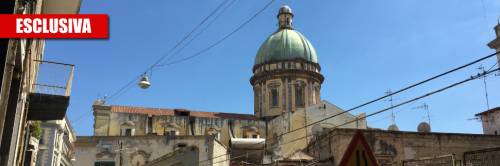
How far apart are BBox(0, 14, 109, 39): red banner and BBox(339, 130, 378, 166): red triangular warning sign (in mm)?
5549

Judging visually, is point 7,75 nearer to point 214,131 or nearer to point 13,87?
point 13,87

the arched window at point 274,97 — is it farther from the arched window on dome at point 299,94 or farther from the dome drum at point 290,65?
the dome drum at point 290,65

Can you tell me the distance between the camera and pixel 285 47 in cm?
5706

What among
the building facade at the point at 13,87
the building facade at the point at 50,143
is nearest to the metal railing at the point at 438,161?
the building facade at the point at 13,87

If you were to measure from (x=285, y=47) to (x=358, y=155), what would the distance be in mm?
50997

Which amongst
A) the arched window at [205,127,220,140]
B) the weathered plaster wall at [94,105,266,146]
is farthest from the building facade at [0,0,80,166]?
the arched window at [205,127,220,140]

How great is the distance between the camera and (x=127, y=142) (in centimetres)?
4750

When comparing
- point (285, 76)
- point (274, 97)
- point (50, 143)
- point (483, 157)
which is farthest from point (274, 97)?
point (483, 157)

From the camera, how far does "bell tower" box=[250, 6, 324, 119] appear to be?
55094 millimetres

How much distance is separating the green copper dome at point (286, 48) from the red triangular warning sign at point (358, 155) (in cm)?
4991

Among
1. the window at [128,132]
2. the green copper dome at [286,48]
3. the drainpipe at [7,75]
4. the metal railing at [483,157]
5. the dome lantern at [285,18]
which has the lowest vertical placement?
the metal railing at [483,157]

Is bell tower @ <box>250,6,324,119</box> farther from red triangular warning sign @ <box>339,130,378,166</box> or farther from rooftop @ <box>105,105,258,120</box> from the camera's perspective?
red triangular warning sign @ <box>339,130,378,166</box>

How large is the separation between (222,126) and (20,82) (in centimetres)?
4343

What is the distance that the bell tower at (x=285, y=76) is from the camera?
181ft
